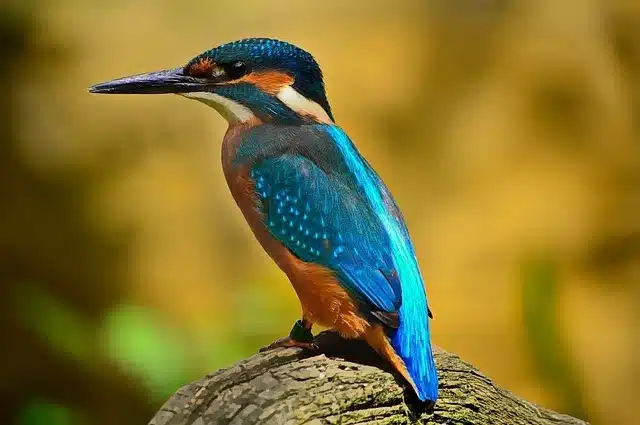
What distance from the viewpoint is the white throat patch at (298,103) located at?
148cm

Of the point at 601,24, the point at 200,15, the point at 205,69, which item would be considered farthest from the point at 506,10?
the point at 205,69

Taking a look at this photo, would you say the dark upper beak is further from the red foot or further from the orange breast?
the red foot

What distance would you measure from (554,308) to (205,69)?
1353mm

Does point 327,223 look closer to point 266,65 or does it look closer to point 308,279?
point 308,279

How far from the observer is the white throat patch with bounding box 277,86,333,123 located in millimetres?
1481

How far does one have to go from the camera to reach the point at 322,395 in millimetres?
1336

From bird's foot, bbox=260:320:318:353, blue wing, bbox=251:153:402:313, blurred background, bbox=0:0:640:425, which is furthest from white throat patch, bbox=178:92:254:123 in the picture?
blurred background, bbox=0:0:640:425

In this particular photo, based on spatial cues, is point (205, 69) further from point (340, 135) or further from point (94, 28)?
point (94, 28)

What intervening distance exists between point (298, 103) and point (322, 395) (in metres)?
0.51

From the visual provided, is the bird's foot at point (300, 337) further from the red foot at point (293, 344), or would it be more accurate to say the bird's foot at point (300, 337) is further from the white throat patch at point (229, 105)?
the white throat patch at point (229, 105)

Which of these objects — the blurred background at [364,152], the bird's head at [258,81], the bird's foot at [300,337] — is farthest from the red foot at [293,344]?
the blurred background at [364,152]

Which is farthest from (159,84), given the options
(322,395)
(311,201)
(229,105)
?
(322,395)

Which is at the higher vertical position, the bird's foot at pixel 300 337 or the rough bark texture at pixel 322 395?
the bird's foot at pixel 300 337

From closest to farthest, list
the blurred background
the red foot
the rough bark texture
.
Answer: the rough bark texture
the red foot
the blurred background
